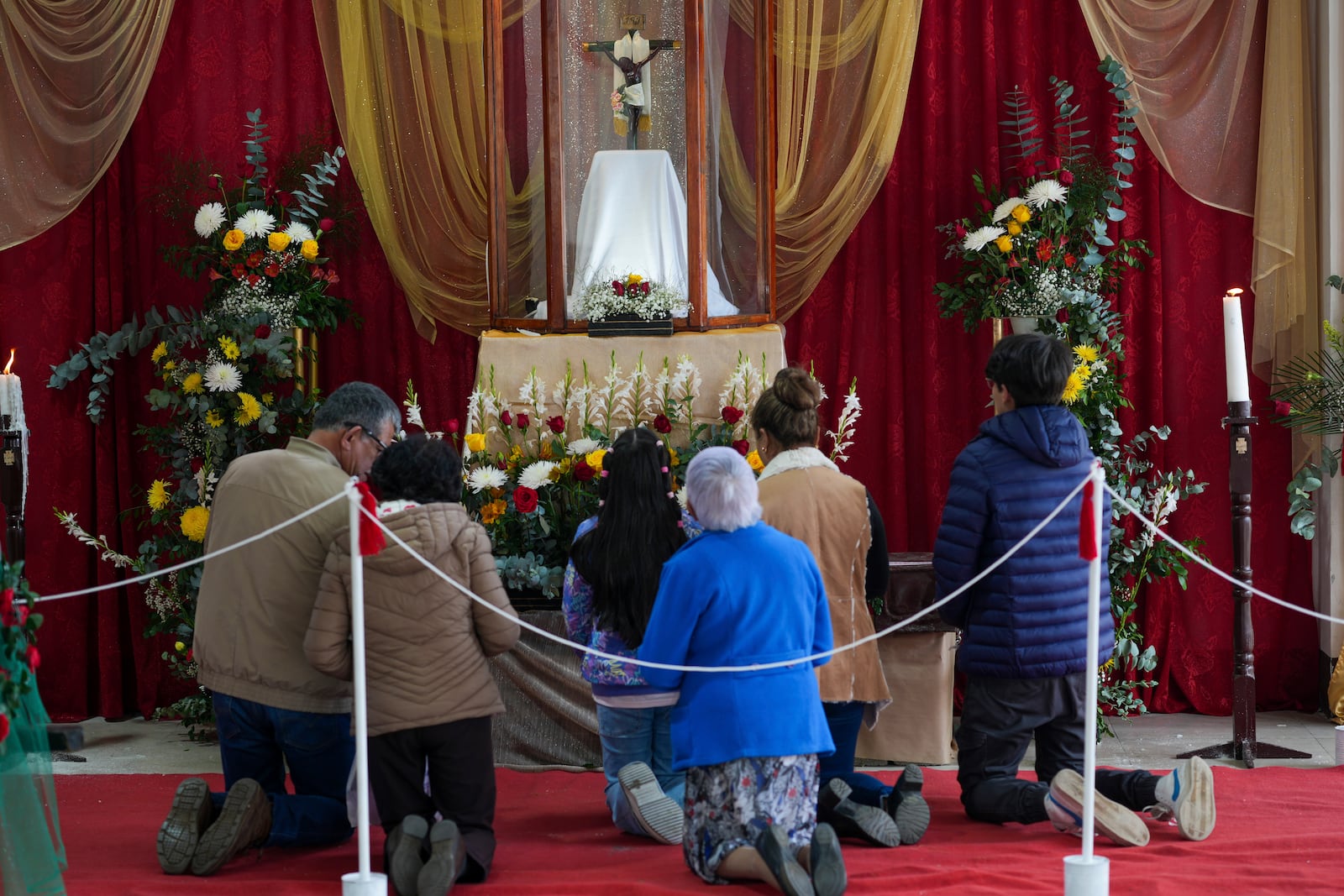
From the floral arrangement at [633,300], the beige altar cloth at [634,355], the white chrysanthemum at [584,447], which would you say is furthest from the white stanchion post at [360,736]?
the floral arrangement at [633,300]

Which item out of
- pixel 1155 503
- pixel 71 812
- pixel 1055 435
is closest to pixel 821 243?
pixel 1155 503

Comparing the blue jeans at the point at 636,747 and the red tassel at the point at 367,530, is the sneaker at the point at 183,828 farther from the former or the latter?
the blue jeans at the point at 636,747

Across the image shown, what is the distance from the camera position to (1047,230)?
5.94 metres

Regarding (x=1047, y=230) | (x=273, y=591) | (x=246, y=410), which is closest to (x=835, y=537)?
(x=273, y=591)

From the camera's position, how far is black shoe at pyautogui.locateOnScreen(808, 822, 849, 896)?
3.53m

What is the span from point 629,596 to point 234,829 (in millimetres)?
1248

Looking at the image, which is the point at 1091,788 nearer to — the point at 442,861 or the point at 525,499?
the point at 442,861

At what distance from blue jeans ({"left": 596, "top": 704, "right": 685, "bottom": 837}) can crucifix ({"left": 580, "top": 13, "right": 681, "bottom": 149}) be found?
2.47m

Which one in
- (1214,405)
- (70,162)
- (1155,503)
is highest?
(70,162)

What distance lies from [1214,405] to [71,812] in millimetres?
4839

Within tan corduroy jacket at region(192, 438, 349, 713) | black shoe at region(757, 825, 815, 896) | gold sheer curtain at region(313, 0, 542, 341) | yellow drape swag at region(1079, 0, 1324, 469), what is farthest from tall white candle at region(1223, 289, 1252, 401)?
tan corduroy jacket at region(192, 438, 349, 713)

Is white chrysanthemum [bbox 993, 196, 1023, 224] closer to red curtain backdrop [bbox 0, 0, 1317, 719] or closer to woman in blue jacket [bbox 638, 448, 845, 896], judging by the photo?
red curtain backdrop [bbox 0, 0, 1317, 719]

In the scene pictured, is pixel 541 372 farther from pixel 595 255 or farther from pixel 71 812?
pixel 71 812

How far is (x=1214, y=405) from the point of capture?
635 cm
